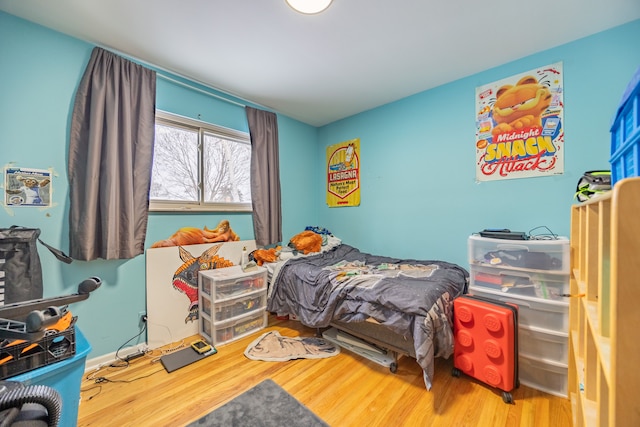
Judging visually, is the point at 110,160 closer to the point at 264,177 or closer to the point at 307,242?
the point at 264,177

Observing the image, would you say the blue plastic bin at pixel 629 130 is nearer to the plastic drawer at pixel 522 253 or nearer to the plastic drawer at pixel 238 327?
the plastic drawer at pixel 522 253

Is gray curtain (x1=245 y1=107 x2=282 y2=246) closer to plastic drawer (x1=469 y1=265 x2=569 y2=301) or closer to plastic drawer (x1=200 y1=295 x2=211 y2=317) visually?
plastic drawer (x1=200 y1=295 x2=211 y2=317)

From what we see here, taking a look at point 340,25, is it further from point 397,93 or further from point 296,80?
point 397,93

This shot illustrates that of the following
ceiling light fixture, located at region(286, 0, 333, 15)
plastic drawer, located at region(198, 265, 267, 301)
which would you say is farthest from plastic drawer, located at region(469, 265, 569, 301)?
ceiling light fixture, located at region(286, 0, 333, 15)

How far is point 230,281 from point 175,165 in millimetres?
1240

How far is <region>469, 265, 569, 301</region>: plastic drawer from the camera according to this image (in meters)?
1.55

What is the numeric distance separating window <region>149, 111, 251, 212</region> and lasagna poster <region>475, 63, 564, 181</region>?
2.46m

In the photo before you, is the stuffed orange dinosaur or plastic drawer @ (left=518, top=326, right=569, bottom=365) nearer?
plastic drawer @ (left=518, top=326, right=569, bottom=365)

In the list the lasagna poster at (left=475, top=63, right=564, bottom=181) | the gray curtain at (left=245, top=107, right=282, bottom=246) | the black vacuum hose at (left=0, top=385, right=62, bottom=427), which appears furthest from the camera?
the gray curtain at (left=245, top=107, right=282, bottom=246)

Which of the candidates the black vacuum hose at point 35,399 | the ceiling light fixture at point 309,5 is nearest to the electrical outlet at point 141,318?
the black vacuum hose at point 35,399

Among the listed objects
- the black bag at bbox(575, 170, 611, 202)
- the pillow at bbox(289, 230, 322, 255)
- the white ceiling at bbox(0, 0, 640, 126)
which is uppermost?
the white ceiling at bbox(0, 0, 640, 126)

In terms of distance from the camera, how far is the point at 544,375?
1.59m

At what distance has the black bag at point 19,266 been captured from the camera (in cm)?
142

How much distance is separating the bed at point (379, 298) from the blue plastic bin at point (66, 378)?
4.73 ft
